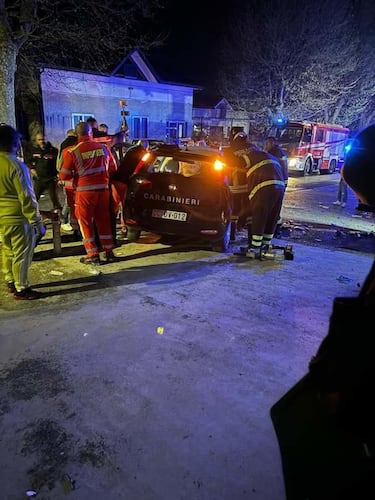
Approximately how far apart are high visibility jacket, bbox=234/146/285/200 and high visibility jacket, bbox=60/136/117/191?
2.19 m

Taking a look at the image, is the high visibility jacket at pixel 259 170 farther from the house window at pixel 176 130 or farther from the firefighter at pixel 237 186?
the house window at pixel 176 130

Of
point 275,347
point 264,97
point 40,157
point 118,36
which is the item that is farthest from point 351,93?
point 275,347

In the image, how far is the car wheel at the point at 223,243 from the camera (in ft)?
21.9

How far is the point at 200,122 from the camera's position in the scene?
1478 inches

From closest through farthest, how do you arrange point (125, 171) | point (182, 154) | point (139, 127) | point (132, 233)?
point (182, 154)
point (125, 171)
point (132, 233)
point (139, 127)

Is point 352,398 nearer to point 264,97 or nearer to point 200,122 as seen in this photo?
point 264,97

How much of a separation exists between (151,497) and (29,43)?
11370 millimetres

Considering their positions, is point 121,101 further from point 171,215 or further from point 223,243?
point 223,243

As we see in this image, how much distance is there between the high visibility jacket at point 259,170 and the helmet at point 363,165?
4.99 metres

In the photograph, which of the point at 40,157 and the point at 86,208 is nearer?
the point at 86,208

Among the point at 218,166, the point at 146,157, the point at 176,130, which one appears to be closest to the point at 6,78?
the point at 146,157

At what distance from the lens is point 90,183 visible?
5797 millimetres

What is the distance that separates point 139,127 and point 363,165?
1032 inches

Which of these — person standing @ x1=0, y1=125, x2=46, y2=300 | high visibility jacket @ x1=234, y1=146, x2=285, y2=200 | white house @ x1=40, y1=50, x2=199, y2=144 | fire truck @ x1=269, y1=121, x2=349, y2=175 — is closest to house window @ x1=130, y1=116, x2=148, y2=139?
white house @ x1=40, y1=50, x2=199, y2=144
